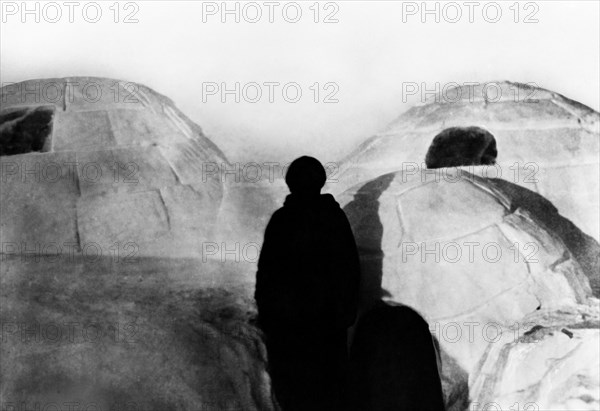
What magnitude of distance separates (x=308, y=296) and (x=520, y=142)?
1381mm

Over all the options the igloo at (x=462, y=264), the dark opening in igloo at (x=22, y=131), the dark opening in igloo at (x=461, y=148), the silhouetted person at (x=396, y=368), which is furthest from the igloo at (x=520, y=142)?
the dark opening in igloo at (x=22, y=131)

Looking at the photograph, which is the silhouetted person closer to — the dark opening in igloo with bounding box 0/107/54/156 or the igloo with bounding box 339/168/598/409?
the igloo with bounding box 339/168/598/409

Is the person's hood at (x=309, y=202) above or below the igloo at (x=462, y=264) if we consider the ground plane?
above

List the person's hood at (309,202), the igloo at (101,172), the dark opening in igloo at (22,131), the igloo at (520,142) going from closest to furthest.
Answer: the person's hood at (309,202)
the igloo at (101,172)
the dark opening in igloo at (22,131)
the igloo at (520,142)

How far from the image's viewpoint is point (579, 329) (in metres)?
2.54

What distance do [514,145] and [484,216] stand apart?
2.09 ft

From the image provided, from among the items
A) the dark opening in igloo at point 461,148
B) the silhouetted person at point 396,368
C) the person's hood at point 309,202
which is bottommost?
the silhouetted person at point 396,368

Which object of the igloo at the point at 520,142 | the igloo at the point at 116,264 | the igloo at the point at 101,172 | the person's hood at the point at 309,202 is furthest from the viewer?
the igloo at the point at 520,142

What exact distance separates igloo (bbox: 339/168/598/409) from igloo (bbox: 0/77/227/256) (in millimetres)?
710

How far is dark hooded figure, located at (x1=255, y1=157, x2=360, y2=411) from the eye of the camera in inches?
94.3

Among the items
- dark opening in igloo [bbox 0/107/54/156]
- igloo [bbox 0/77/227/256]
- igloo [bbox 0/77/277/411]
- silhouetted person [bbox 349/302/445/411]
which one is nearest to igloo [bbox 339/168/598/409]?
silhouetted person [bbox 349/302/445/411]

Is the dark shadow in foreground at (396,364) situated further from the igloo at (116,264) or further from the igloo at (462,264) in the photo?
the igloo at (116,264)

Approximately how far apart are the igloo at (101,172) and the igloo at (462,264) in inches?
28.0

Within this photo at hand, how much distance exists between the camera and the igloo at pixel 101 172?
275 centimetres
